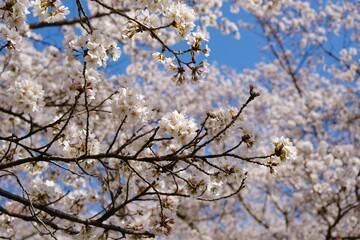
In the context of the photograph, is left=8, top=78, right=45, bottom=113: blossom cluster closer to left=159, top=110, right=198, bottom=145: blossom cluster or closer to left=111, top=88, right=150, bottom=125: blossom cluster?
left=111, top=88, right=150, bottom=125: blossom cluster

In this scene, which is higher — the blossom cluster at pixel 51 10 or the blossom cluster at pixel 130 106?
the blossom cluster at pixel 51 10

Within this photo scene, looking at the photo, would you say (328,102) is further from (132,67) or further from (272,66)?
(132,67)

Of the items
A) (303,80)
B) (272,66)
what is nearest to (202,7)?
(303,80)

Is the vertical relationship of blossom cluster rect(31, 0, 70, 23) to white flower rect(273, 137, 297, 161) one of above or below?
above

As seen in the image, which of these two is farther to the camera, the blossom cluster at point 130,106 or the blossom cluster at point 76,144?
the blossom cluster at point 76,144

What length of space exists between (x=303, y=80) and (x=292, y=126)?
10.7 ft

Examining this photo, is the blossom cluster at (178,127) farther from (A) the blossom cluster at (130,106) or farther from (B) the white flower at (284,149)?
(B) the white flower at (284,149)

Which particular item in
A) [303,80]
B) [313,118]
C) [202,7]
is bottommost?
[202,7]

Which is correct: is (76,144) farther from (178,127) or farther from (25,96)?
(178,127)

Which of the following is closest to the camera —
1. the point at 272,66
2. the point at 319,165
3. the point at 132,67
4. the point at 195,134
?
the point at 195,134

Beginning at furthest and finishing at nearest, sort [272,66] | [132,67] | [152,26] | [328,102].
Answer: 1. [272,66]
2. [328,102]
3. [132,67]
4. [152,26]

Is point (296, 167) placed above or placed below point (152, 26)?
above

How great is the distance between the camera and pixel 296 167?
10.3 meters

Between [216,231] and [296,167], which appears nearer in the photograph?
[296,167]
